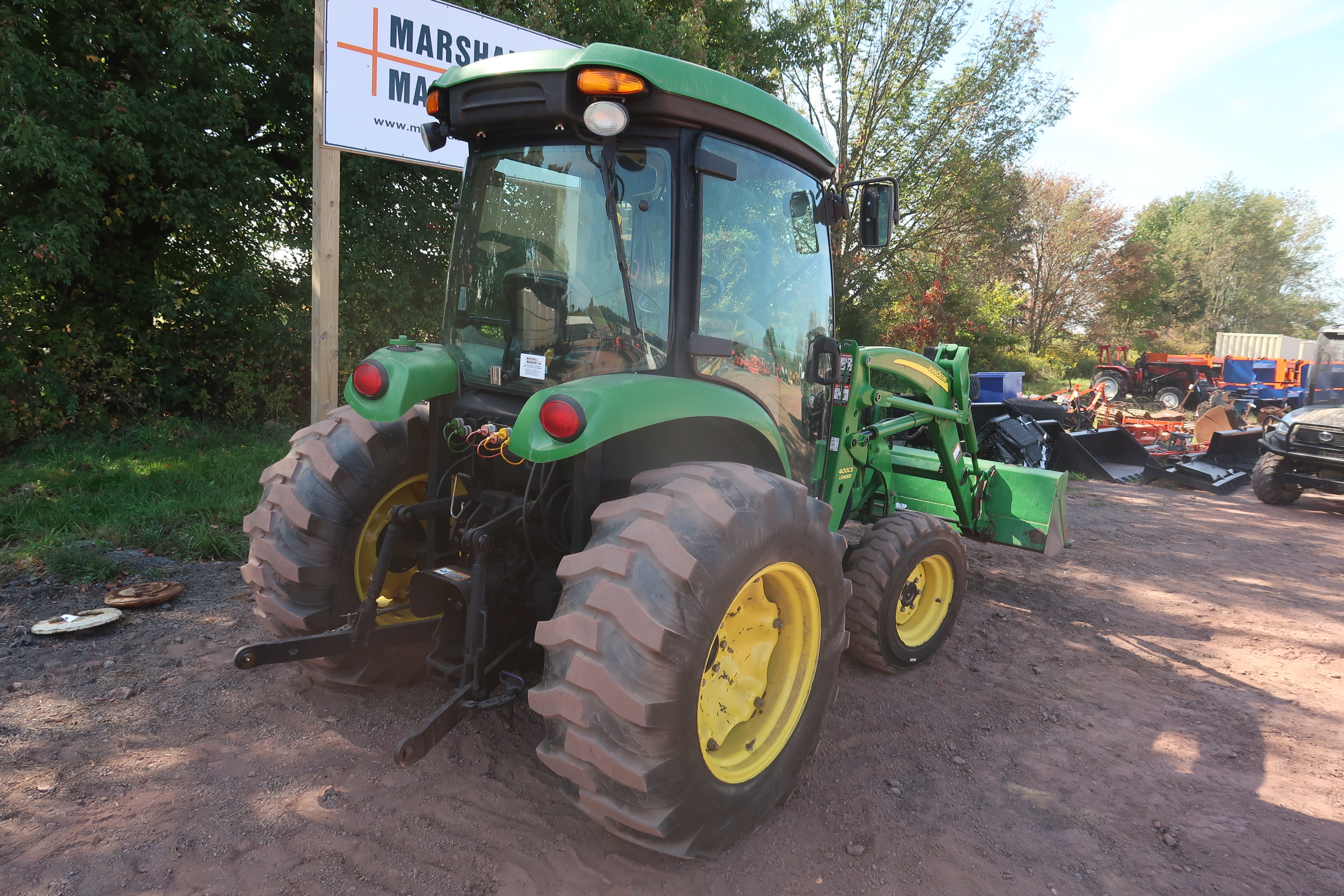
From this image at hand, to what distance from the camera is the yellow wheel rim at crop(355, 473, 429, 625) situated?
2.95 metres

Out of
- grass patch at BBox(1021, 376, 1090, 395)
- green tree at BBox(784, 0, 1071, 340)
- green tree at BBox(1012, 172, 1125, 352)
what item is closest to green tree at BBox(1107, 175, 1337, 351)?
green tree at BBox(1012, 172, 1125, 352)

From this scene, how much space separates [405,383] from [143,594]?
8.27ft

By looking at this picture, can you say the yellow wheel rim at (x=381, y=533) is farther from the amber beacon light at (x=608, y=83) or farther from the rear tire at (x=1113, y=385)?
the rear tire at (x=1113, y=385)

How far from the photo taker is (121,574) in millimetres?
4352

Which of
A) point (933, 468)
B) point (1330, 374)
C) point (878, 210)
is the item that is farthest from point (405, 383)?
point (1330, 374)

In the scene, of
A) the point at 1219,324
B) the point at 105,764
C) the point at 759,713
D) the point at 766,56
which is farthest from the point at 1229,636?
the point at 1219,324

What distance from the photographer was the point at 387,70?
195 inches

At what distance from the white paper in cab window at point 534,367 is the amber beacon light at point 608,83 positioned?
87 cm

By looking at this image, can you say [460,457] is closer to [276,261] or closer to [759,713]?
[759,713]

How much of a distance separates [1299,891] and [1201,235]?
4713 centimetres

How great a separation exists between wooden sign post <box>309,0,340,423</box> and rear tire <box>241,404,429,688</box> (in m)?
2.22

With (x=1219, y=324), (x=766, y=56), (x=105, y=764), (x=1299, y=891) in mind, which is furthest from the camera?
(x=1219, y=324)

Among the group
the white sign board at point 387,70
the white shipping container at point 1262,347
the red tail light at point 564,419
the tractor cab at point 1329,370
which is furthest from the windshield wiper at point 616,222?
the white shipping container at point 1262,347

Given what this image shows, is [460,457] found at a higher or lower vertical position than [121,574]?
higher
